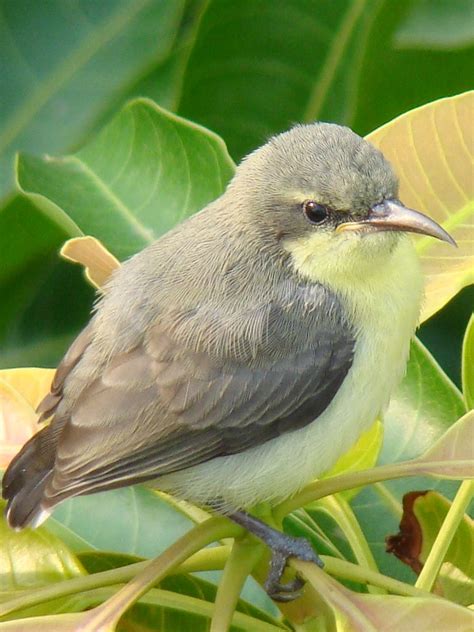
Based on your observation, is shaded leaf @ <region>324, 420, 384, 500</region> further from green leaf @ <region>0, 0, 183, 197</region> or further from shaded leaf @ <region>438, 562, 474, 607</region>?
green leaf @ <region>0, 0, 183, 197</region>

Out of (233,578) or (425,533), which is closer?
(233,578)

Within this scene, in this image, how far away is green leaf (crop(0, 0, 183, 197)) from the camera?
122 inches

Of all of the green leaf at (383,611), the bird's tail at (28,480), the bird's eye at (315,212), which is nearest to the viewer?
the green leaf at (383,611)

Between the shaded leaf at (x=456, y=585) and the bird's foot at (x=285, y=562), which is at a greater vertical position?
the bird's foot at (x=285, y=562)

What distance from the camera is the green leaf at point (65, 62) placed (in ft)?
10.2

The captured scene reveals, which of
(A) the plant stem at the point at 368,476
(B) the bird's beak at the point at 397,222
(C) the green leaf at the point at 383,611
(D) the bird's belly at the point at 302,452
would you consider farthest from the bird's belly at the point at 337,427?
(C) the green leaf at the point at 383,611

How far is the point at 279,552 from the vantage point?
194cm

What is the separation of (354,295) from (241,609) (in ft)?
2.06

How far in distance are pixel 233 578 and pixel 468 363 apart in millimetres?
614

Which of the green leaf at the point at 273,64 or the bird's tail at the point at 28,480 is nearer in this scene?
the bird's tail at the point at 28,480

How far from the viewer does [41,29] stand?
310cm

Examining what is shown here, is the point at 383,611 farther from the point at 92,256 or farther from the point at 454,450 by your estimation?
the point at 92,256

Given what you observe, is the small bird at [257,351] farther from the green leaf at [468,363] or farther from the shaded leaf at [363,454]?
the green leaf at [468,363]

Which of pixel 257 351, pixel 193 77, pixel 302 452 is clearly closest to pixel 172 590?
pixel 302 452
